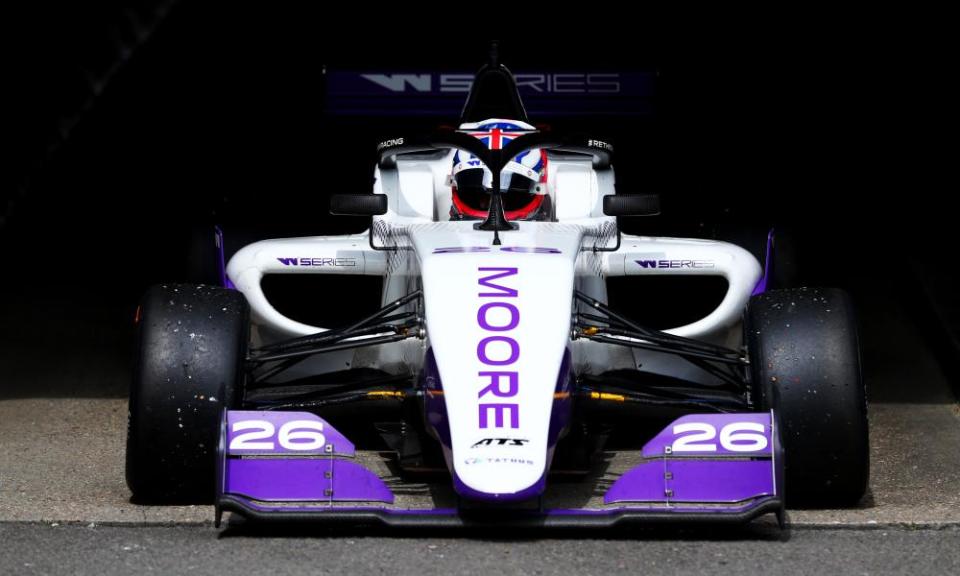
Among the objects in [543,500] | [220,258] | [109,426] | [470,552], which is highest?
[220,258]

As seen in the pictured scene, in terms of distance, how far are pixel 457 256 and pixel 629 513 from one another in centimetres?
130

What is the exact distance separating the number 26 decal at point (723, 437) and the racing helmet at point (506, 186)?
6.18ft

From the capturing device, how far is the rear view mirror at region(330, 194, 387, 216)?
743 cm

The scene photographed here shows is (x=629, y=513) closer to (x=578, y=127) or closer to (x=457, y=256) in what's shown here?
(x=457, y=256)

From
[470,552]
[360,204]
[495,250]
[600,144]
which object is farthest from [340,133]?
[470,552]

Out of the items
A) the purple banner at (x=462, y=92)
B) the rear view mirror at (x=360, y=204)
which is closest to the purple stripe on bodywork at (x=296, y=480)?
the rear view mirror at (x=360, y=204)

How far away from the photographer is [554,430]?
20.0 ft

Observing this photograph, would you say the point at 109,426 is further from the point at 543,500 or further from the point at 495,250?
the point at 543,500

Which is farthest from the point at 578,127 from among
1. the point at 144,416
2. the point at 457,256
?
A: the point at 144,416

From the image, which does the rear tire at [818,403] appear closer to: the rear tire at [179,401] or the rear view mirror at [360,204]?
the rear view mirror at [360,204]

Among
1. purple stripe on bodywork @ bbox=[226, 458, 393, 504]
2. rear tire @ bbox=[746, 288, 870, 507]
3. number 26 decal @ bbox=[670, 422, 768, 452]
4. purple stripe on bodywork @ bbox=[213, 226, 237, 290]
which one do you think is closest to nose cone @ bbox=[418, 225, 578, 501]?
purple stripe on bodywork @ bbox=[226, 458, 393, 504]

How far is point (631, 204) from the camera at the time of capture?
728cm

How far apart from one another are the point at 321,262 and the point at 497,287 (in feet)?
5.11

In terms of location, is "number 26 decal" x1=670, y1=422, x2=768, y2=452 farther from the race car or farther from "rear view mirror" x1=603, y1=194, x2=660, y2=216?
"rear view mirror" x1=603, y1=194, x2=660, y2=216
